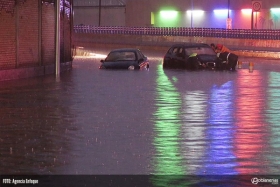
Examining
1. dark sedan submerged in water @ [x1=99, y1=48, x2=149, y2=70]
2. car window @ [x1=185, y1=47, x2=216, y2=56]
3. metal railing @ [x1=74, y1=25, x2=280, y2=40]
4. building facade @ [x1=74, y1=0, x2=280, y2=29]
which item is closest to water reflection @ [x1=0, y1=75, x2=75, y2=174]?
dark sedan submerged in water @ [x1=99, y1=48, x2=149, y2=70]

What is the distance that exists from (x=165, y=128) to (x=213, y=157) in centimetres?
339

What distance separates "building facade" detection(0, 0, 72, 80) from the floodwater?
2.45m

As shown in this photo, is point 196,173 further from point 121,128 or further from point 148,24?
point 148,24

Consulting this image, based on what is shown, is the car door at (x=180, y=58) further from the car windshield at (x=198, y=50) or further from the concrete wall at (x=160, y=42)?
the concrete wall at (x=160, y=42)

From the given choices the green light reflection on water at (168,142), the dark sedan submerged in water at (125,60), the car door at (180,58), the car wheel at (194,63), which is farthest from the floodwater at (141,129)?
the car door at (180,58)

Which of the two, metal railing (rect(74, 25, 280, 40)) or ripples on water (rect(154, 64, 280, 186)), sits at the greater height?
metal railing (rect(74, 25, 280, 40))

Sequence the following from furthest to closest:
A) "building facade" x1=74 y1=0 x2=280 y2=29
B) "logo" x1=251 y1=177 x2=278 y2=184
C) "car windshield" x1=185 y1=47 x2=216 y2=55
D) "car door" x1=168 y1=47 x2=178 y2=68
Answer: "building facade" x1=74 y1=0 x2=280 y2=29, "car door" x1=168 y1=47 x2=178 y2=68, "car windshield" x1=185 y1=47 x2=216 y2=55, "logo" x1=251 y1=177 x2=278 y2=184

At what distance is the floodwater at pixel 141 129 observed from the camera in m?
10.9

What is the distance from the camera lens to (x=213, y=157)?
1165cm

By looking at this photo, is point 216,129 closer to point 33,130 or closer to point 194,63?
point 33,130

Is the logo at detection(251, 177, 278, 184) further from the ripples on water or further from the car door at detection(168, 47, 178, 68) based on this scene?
the car door at detection(168, 47, 178, 68)

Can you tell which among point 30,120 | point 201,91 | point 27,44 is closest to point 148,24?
point 27,44

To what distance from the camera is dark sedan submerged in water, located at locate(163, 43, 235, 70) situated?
36812mm

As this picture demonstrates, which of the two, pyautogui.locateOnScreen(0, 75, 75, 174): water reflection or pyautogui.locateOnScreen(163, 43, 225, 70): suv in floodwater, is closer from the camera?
pyautogui.locateOnScreen(0, 75, 75, 174): water reflection
